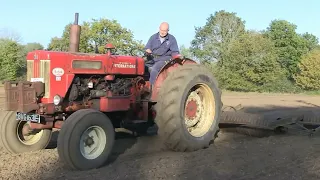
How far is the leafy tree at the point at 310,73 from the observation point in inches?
1688

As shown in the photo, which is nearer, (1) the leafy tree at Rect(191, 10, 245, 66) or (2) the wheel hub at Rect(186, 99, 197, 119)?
(2) the wheel hub at Rect(186, 99, 197, 119)

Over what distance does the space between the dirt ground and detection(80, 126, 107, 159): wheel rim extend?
25 cm

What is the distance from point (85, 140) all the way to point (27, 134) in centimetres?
158

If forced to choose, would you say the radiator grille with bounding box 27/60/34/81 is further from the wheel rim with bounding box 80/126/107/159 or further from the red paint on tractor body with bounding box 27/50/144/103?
the wheel rim with bounding box 80/126/107/159

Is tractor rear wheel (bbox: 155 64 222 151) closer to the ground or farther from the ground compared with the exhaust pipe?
closer to the ground

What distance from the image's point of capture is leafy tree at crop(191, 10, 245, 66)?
47.1 m

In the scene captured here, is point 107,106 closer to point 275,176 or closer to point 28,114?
point 28,114

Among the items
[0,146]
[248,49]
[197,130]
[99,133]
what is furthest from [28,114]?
[248,49]

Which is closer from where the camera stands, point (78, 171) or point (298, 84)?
point (78, 171)

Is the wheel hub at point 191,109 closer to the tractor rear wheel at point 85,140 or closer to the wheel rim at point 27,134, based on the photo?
the tractor rear wheel at point 85,140

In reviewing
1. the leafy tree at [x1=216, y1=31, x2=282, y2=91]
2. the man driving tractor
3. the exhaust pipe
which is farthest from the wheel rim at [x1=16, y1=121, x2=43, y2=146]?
the leafy tree at [x1=216, y1=31, x2=282, y2=91]

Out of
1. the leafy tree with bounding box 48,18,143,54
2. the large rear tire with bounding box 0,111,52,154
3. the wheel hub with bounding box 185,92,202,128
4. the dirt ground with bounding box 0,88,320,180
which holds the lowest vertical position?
the dirt ground with bounding box 0,88,320,180

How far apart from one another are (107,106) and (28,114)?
1.18 meters

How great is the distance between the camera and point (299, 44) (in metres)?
55.0
